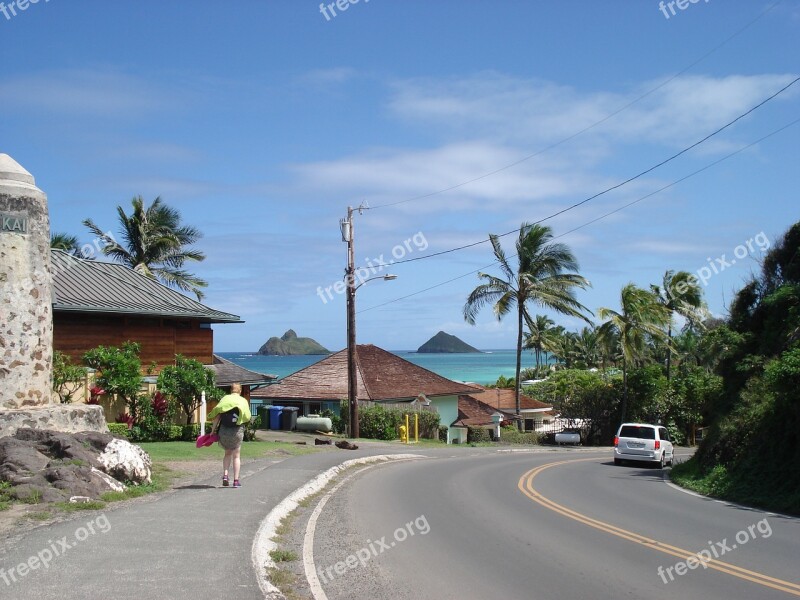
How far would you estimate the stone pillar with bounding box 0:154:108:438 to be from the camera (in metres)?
13.3

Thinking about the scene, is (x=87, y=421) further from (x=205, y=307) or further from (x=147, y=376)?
(x=205, y=307)

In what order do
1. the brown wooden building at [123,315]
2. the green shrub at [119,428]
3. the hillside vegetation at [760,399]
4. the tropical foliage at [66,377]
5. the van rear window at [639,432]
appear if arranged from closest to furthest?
the hillside vegetation at [760,399] → the green shrub at [119,428] → the tropical foliage at [66,377] → the brown wooden building at [123,315] → the van rear window at [639,432]

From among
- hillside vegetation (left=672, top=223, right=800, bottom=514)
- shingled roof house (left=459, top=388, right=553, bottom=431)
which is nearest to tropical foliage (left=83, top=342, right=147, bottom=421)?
hillside vegetation (left=672, top=223, right=800, bottom=514)

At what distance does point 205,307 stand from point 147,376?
13.4 ft

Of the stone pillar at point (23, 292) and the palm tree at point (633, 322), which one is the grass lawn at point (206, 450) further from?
the palm tree at point (633, 322)

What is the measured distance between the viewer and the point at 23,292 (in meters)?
13.6

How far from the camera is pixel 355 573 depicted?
Answer: 8.66 metres

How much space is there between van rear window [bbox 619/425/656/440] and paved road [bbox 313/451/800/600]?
9630mm

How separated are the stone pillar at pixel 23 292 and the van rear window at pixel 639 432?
19.7 meters

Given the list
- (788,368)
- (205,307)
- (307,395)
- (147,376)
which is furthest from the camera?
(307,395)

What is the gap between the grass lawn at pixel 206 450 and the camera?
63.1 feet

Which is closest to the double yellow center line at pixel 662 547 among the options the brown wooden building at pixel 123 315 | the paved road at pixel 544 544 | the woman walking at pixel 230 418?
the paved road at pixel 544 544

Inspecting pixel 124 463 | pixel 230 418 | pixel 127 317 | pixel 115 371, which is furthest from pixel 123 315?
pixel 230 418

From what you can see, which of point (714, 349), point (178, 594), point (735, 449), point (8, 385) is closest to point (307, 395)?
point (714, 349)
